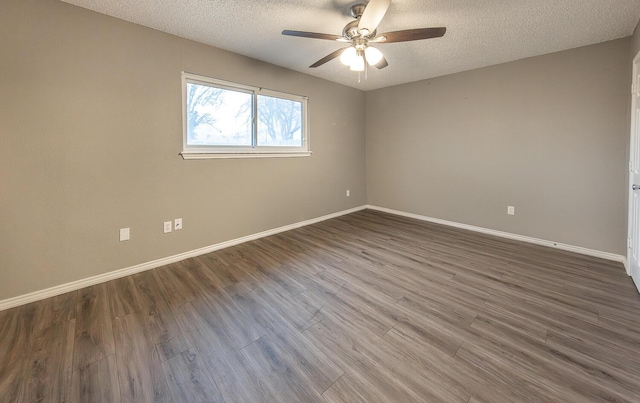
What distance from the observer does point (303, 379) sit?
Result: 1388 millimetres

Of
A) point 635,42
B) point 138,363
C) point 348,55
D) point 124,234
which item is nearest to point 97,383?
point 138,363

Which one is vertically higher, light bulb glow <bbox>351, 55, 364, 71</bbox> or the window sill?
light bulb glow <bbox>351, 55, 364, 71</bbox>

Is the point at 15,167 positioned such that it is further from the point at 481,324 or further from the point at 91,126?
the point at 481,324

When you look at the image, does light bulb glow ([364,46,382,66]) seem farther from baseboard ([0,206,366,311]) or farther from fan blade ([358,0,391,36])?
baseboard ([0,206,366,311])

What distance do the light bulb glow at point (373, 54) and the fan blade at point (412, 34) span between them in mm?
79

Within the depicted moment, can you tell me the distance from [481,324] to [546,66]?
3294 millimetres

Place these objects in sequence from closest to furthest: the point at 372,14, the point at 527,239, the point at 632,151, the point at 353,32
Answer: the point at 372,14 < the point at 353,32 < the point at 632,151 < the point at 527,239

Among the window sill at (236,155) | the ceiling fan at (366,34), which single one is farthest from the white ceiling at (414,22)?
the window sill at (236,155)

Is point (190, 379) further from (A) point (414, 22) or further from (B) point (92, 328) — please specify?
(A) point (414, 22)

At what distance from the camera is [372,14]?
1.86m

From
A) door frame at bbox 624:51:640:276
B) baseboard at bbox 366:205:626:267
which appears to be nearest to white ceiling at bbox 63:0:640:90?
door frame at bbox 624:51:640:276

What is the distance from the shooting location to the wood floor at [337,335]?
133 cm

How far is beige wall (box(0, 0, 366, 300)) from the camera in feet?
6.63

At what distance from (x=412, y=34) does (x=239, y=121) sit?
226 cm
